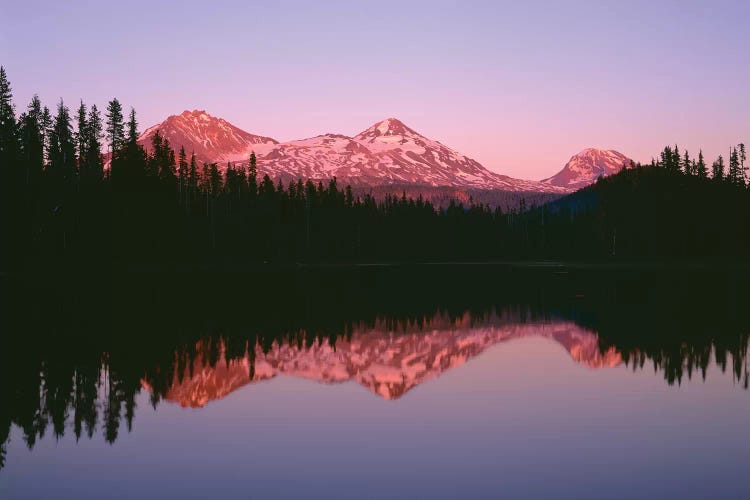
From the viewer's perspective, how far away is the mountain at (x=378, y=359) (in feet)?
71.4

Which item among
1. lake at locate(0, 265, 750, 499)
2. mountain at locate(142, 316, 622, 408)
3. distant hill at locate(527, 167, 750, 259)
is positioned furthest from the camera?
distant hill at locate(527, 167, 750, 259)

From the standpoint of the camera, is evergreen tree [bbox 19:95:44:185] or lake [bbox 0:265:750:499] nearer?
lake [bbox 0:265:750:499]

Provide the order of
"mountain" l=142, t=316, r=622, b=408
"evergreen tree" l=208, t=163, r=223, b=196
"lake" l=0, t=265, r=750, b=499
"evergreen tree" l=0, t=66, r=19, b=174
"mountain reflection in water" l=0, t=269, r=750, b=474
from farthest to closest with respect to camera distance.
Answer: "evergreen tree" l=208, t=163, r=223, b=196 → "evergreen tree" l=0, t=66, r=19, b=174 → "mountain" l=142, t=316, r=622, b=408 → "mountain reflection in water" l=0, t=269, r=750, b=474 → "lake" l=0, t=265, r=750, b=499

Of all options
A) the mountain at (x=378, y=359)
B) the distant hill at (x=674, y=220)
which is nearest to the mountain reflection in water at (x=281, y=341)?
the mountain at (x=378, y=359)

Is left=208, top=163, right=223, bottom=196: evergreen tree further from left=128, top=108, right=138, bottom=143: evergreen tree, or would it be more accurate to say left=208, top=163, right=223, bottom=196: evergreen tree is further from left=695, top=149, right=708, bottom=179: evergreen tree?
left=695, top=149, right=708, bottom=179: evergreen tree

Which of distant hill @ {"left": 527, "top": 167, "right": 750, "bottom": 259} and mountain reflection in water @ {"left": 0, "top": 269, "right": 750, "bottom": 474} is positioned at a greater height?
distant hill @ {"left": 527, "top": 167, "right": 750, "bottom": 259}

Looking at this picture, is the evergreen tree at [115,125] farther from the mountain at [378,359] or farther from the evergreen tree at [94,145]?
the mountain at [378,359]

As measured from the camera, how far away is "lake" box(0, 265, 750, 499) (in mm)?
13071

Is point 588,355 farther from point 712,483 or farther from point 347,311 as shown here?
point 347,311

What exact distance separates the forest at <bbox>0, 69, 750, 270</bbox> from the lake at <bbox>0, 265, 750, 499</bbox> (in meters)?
51.3

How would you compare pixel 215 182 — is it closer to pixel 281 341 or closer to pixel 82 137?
pixel 82 137

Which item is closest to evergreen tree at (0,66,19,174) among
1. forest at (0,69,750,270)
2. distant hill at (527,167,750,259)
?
forest at (0,69,750,270)

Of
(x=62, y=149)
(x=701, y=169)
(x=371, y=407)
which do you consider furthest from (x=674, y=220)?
(x=371, y=407)

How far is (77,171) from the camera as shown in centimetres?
9562
